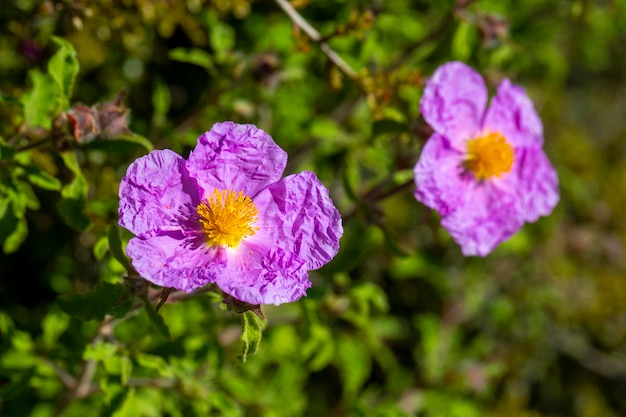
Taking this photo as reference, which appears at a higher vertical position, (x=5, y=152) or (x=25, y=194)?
(x=5, y=152)

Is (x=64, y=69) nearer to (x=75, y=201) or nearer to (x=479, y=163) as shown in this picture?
(x=75, y=201)

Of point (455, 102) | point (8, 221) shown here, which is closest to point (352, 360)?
point (455, 102)

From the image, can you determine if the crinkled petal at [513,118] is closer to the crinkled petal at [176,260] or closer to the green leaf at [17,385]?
the crinkled petal at [176,260]

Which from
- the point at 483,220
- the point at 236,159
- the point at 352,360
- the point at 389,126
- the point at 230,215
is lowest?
the point at 352,360

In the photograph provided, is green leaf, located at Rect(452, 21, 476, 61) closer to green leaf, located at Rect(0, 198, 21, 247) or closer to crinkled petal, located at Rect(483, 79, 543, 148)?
crinkled petal, located at Rect(483, 79, 543, 148)

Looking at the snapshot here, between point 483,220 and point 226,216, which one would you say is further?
point 483,220

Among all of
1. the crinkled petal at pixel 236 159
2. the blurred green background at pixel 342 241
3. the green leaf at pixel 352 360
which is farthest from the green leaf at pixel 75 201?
the green leaf at pixel 352 360
